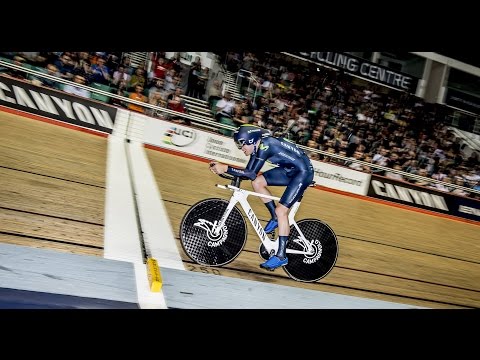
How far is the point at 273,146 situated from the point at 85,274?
1.64 m

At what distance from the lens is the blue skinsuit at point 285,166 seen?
10.7 ft

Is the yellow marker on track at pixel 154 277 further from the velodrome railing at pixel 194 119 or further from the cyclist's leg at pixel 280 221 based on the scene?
the velodrome railing at pixel 194 119

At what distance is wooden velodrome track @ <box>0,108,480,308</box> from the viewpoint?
12.3 ft

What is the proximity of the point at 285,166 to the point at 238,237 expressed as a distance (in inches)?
27.5

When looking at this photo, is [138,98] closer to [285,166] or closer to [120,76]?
[120,76]

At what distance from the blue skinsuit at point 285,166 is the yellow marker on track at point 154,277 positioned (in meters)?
0.90

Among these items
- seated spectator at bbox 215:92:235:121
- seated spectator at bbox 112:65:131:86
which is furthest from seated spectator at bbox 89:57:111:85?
seated spectator at bbox 215:92:235:121

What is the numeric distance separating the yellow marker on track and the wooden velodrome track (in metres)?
0.52

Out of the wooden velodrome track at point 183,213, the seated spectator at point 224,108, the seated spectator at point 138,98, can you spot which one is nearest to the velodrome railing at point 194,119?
the seated spectator at point 138,98

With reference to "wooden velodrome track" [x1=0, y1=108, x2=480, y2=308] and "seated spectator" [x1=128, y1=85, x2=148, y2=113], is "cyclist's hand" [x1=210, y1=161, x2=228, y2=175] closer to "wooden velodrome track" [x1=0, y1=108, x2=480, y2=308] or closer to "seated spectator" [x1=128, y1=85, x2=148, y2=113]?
"wooden velodrome track" [x1=0, y1=108, x2=480, y2=308]

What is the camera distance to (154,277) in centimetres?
291

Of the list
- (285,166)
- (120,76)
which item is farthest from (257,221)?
(120,76)

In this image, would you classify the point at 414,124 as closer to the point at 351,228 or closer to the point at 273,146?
the point at 351,228
